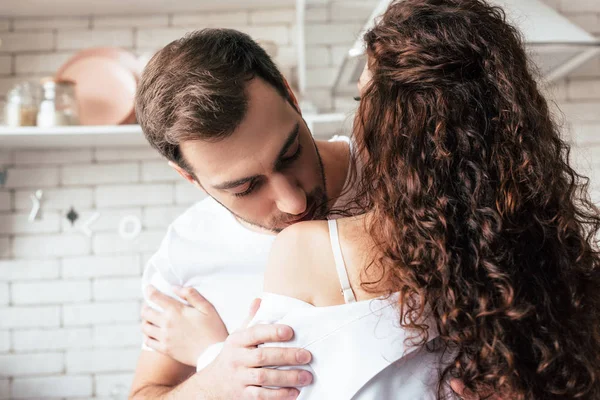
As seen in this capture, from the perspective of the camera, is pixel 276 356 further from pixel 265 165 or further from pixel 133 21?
pixel 133 21

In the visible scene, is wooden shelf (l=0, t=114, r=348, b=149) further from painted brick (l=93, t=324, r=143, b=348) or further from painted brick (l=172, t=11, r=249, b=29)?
painted brick (l=93, t=324, r=143, b=348)

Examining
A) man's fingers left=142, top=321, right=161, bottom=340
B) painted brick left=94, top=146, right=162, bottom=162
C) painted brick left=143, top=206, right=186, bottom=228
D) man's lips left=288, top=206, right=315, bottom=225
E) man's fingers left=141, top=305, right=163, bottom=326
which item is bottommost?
painted brick left=143, top=206, right=186, bottom=228

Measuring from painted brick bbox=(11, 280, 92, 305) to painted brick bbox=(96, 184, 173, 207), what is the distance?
1.29 ft

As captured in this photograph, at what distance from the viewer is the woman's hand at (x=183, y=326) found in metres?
1.43

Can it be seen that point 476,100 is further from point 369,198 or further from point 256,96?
point 256,96

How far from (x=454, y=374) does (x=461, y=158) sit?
1.00 feet

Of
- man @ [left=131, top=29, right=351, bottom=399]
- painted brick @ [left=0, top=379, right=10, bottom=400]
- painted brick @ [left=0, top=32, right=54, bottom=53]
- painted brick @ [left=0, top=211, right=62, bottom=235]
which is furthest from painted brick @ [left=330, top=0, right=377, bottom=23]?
painted brick @ [left=0, top=379, right=10, bottom=400]

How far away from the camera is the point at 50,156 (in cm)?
292

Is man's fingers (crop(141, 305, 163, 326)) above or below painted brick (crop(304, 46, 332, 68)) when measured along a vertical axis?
below

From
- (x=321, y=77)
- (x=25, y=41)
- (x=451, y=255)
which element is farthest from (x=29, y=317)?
(x=451, y=255)

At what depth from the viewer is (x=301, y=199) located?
4.11ft

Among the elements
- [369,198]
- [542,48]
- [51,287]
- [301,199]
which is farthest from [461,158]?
[51,287]

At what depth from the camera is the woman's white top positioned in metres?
0.86

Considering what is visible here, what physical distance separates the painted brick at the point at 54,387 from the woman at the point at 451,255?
231 centimetres
